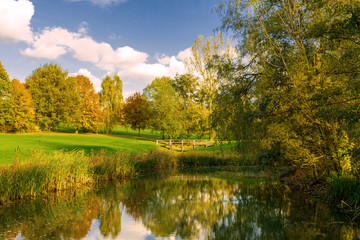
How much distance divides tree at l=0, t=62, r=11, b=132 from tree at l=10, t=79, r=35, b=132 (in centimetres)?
79

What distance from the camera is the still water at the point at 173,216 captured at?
325 inches

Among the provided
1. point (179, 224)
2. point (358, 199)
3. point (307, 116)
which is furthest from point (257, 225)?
point (307, 116)

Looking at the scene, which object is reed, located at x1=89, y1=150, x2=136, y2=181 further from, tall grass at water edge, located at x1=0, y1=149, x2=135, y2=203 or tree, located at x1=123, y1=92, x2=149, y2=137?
tree, located at x1=123, y1=92, x2=149, y2=137

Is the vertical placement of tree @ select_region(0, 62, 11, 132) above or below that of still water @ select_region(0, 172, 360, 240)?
above

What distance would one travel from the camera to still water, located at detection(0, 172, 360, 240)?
27.1 feet

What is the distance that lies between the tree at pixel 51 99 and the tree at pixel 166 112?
46.7ft

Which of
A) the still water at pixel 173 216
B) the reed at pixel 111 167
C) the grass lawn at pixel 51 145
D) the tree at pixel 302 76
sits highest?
the tree at pixel 302 76

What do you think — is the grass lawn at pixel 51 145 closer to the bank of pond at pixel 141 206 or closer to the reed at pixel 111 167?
the reed at pixel 111 167

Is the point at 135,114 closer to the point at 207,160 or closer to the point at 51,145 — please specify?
the point at 51,145

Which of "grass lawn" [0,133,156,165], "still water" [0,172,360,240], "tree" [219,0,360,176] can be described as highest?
"tree" [219,0,360,176]

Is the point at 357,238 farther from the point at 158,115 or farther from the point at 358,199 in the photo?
the point at 158,115

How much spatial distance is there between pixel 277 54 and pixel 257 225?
8.30 metres

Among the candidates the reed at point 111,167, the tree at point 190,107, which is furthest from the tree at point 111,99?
the reed at point 111,167

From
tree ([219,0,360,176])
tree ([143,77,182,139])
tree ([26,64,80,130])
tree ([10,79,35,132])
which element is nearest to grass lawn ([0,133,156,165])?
tree ([10,79,35,132])
